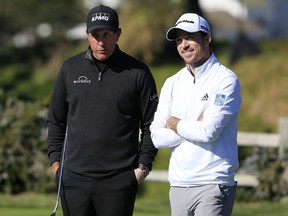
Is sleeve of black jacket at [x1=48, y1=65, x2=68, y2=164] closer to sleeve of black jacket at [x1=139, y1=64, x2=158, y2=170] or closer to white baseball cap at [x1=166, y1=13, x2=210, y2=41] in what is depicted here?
sleeve of black jacket at [x1=139, y1=64, x2=158, y2=170]

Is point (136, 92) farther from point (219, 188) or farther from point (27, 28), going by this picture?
point (27, 28)

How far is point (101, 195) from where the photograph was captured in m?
6.32

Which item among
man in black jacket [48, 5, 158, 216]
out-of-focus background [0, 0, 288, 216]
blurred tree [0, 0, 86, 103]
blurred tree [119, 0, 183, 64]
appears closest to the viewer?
man in black jacket [48, 5, 158, 216]

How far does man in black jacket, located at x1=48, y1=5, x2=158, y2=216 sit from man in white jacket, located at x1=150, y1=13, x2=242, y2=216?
1.30 feet

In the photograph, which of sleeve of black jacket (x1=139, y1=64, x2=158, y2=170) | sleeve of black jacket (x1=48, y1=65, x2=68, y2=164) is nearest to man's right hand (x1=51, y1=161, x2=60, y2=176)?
sleeve of black jacket (x1=48, y1=65, x2=68, y2=164)

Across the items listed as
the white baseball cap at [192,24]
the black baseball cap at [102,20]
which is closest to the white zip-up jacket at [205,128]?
the white baseball cap at [192,24]

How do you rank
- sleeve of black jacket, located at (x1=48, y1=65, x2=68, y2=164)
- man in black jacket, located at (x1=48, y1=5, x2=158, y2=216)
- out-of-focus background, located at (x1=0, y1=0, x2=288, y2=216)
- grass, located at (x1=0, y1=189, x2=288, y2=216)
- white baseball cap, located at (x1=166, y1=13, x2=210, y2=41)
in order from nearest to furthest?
white baseball cap, located at (x1=166, y1=13, x2=210, y2=41), man in black jacket, located at (x1=48, y1=5, x2=158, y2=216), sleeve of black jacket, located at (x1=48, y1=65, x2=68, y2=164), grass, located at (x1=0, y1=189, x2=288, y2=216), out-of-focus background, located at (x1=0, y1=0, x2=288, y2=216)

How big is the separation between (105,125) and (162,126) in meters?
0.42

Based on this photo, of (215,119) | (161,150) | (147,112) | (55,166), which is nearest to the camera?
(215,119)

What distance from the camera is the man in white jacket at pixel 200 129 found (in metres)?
5.81

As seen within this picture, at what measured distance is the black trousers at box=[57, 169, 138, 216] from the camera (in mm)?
6320

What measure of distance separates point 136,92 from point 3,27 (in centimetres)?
5391

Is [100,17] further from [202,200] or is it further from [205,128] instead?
[202,200]

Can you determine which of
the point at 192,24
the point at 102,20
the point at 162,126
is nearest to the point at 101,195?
the point at 162,126
